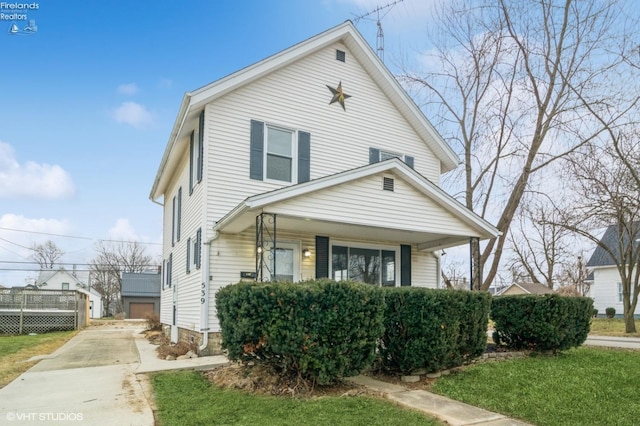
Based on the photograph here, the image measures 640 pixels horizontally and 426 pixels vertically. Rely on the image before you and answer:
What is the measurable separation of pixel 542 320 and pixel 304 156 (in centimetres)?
639

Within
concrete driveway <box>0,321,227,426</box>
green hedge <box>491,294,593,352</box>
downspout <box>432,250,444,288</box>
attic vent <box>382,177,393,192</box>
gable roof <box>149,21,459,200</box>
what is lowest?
concrete driveway <box>0,321,227,426</box>

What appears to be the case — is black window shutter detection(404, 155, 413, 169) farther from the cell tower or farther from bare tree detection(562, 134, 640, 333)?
bare tree detection(562, 134, 640, 333)

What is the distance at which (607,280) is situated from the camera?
30.7 metres

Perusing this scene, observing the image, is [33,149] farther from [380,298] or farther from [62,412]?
[380,298]

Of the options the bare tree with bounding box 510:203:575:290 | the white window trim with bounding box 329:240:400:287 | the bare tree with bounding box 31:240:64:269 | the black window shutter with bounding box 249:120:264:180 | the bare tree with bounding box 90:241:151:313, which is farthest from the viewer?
the bare tree with bounding box 31:240:64:269

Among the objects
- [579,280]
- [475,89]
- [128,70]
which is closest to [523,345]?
[475,89]

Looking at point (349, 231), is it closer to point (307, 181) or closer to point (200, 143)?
point (307, 181)

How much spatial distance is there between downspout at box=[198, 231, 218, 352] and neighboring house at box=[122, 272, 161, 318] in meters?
33.1

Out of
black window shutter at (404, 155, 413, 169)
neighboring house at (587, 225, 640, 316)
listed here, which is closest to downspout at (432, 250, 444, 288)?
black window shutter at (404, 155, 413, 169)

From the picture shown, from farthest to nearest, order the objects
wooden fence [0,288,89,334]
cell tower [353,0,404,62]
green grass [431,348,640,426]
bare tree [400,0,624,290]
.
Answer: wooden fence [0,288,89,334]
cell tower [353,0,404,62]
bare tree [400,0,624,290]
green grass [431,348,640,426]

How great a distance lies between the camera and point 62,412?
562 cm

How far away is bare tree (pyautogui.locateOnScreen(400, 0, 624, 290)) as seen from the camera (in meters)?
14.4

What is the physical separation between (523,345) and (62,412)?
324 inches

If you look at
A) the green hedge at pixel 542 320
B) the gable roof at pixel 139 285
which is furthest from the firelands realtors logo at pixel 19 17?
the gable roof at pixel 139 285
